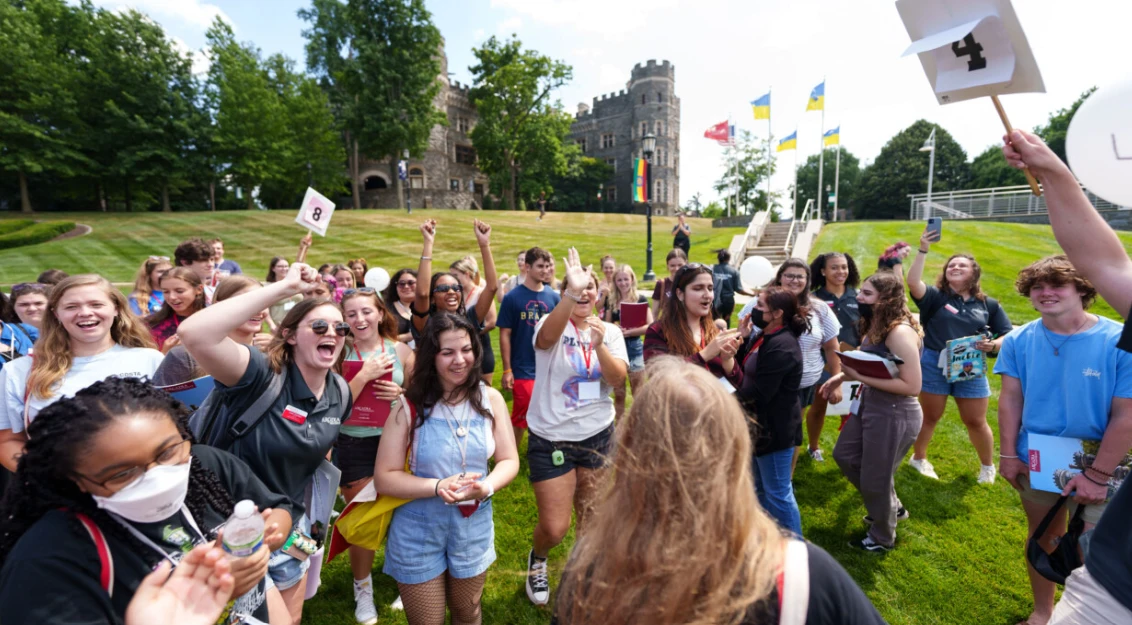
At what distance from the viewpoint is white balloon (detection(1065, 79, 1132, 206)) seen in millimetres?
1730

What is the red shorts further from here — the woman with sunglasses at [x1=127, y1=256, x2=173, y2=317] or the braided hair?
the woman with sunglasses at [x1=127, y1=256, x2=173, y2=317]

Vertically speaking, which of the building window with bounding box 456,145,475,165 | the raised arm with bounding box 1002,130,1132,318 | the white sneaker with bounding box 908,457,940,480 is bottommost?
the white sneaker with bounding box 908,457,940,480

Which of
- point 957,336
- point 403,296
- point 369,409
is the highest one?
point 403,296

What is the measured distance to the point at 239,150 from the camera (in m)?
31.6

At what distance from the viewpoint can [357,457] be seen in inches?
130

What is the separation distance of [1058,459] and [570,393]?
8.81ft

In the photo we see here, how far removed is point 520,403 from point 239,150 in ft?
117

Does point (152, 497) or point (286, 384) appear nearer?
point (152, 497)

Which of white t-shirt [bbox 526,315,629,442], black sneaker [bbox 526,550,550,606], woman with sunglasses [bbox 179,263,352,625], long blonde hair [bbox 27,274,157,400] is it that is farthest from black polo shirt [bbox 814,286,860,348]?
long blonde hair [bbox 27,274,157,400]

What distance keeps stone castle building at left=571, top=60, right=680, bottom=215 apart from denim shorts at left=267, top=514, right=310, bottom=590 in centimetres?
5239

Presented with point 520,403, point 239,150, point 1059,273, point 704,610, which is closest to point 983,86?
point 1059,273

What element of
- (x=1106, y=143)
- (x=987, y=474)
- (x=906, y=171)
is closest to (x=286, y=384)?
(x=1106, y=143)

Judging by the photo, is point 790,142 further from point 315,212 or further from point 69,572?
point 69,572

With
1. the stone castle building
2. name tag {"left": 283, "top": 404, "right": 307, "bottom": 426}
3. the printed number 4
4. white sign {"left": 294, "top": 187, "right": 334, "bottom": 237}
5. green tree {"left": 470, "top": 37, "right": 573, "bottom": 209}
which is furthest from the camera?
the stone castle building
